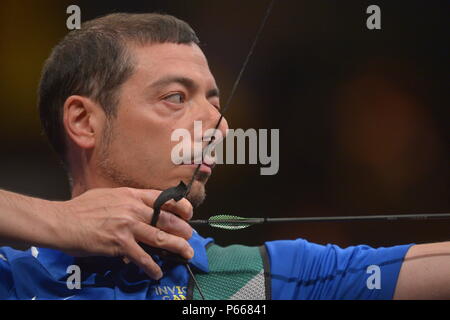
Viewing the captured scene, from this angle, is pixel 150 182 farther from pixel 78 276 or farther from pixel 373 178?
pixel 373 178

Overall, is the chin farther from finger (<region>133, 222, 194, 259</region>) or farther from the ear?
the ear

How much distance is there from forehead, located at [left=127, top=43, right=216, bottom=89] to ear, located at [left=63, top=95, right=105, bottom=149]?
10 cm

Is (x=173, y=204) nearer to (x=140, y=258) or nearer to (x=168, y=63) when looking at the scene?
(x=140, y=258)

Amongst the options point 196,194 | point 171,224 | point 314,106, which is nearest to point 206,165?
point 196,194

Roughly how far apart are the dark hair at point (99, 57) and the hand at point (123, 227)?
0.21m

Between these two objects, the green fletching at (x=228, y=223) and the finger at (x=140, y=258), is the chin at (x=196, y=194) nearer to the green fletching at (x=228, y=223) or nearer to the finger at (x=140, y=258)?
the green fletching at (x=228, y=223)

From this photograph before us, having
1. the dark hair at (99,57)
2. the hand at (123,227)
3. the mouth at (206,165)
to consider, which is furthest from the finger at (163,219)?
the dark hair at (99,57)

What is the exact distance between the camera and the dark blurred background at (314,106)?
51.7 inches

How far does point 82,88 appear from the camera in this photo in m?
1.27

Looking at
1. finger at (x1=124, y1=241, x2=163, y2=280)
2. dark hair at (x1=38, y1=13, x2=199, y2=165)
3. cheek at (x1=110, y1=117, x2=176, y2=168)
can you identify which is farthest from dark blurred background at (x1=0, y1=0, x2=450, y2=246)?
finger at (x1=124, y1=241, x2=163, y2=280)

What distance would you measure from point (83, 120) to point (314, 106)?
1.53 ft

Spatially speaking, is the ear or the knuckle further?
the ear

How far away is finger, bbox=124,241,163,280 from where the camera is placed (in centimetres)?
108

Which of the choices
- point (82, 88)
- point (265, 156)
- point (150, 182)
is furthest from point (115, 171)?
point (265, 156)
